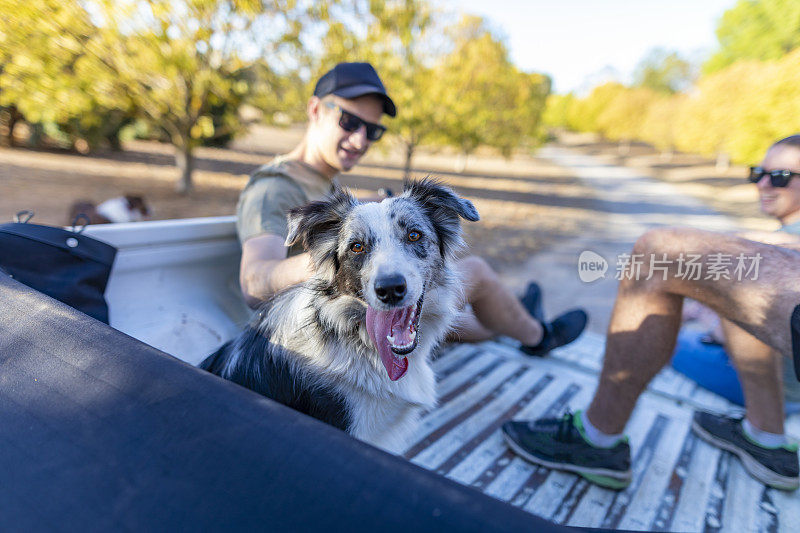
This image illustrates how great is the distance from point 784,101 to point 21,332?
7559mm

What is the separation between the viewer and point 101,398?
1075 mm

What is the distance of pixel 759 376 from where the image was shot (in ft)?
7.74

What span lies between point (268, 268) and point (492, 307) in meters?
1.63

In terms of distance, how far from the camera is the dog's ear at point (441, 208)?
2.06 m

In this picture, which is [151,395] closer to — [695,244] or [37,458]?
[37,458]

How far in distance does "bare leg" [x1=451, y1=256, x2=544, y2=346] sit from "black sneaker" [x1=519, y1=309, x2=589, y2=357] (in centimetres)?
6

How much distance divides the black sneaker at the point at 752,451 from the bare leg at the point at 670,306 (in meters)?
0.24

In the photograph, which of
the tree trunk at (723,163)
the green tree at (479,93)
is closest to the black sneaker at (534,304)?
the green tree at (479,93)

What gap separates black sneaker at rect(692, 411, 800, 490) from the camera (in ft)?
7.39

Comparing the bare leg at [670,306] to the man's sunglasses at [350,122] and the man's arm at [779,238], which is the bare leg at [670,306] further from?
the man's sunglasses at [350,122]

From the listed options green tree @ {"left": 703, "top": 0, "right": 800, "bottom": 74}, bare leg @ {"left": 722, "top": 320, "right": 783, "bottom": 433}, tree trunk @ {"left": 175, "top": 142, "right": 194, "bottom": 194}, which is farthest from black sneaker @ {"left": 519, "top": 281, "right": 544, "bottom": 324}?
tree trunk @ {"left": 175, "top": 142, "right": 194, "bottom": 194}

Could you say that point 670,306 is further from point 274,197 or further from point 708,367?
point 274,197

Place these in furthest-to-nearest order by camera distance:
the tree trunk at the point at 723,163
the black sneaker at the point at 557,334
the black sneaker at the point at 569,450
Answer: the tree trunk at the point at 723,163 < the black sneaker at the point at 557,334 < the black sneaker at the point at 569,450

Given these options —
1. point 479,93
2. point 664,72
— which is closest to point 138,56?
point 479,93
